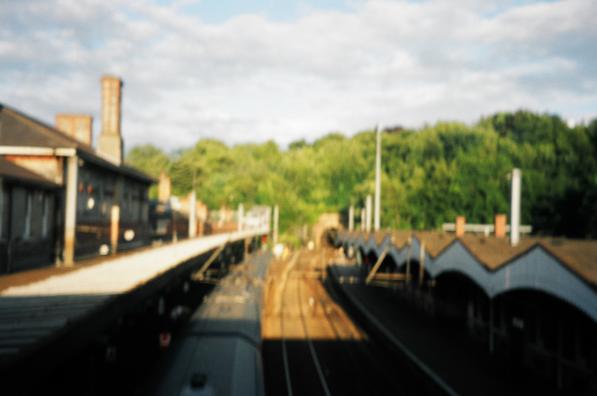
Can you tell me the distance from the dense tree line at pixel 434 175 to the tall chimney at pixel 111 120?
18.5m

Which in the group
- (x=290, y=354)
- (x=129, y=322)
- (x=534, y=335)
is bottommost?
(x=290, y=354)

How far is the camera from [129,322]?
10.7 metres

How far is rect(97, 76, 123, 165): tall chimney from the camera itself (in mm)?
27422

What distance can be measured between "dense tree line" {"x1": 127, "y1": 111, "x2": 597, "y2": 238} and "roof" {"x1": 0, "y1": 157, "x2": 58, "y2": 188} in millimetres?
18808

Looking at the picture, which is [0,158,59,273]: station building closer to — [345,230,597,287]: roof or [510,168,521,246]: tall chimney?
[345,230,597,287]: roof

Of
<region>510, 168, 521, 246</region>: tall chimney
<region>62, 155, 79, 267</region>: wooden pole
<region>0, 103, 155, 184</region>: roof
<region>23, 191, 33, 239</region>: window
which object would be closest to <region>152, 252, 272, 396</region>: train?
<region>62, 155, 79, 267</region>: wooden pole

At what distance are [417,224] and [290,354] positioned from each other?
49.7 metres

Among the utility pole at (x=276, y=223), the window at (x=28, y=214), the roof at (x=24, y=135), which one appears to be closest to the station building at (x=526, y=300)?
the window at (x=28, y=214)

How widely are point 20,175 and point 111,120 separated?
15.6m

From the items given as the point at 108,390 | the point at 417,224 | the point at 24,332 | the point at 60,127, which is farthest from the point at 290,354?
the point at 417,224

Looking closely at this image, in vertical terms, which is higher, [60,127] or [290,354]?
[60,127]

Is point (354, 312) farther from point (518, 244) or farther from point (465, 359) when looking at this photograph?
point (518, 244)

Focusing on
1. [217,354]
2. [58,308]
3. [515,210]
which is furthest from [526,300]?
[58,308]

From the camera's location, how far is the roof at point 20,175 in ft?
41.4
